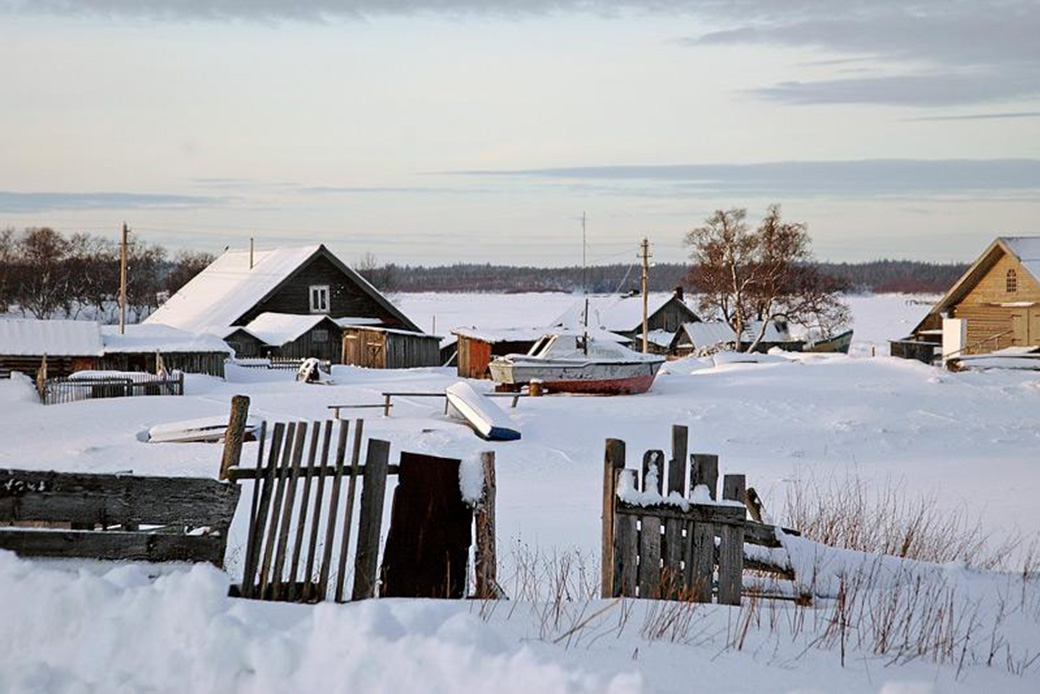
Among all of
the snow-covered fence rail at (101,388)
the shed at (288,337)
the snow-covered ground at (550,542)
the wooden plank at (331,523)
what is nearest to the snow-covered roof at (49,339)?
the snow-covered ground at (550,542)

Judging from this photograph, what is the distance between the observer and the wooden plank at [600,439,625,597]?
7824 mm

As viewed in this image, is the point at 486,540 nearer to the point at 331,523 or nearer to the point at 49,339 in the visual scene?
the point at 331,523

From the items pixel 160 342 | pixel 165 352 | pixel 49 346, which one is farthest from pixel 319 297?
pixel 49 346

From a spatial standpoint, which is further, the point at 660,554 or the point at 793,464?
the point at 793,464

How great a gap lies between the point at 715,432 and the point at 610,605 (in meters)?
20.1

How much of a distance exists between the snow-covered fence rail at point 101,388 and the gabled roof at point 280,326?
17.9 metres

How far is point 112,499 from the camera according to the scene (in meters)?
7.36

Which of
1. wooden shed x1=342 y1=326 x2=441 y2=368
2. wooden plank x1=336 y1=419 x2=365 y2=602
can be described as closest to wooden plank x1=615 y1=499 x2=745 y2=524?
wooden plank x1=336 y1=419 x2=365 y2=602

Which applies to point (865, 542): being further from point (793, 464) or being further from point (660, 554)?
point (793, 464)

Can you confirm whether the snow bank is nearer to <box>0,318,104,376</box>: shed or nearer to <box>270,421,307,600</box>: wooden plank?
<box>270,421,307,600</box>: wooden plank

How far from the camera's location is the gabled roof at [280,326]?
5422 centimetres

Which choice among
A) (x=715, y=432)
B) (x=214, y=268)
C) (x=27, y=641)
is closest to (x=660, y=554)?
(x=27, y=641)

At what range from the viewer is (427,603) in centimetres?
668

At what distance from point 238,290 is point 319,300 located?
469cm
